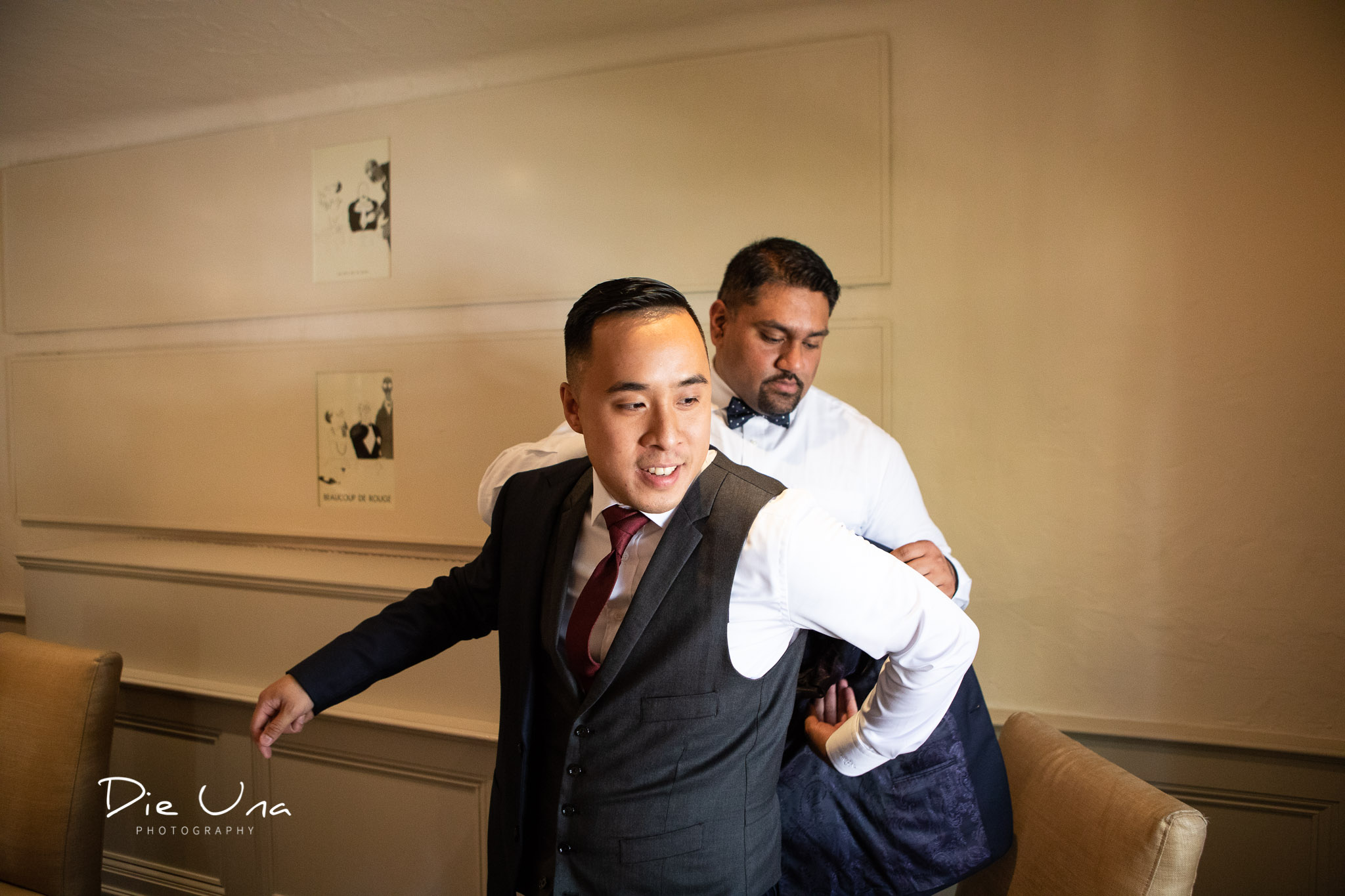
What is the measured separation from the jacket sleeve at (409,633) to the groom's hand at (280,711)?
14 mm

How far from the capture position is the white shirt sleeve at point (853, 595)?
1048 millimetres

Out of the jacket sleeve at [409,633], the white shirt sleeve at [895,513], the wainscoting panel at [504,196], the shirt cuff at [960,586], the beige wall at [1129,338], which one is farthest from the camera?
the wainscoting panel at [504,196]

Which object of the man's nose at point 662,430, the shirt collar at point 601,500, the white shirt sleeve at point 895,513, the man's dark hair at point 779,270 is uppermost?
the man's dark hair at point 779,270

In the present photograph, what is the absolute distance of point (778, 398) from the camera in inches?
66.5

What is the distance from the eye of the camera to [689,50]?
2385 millimetres

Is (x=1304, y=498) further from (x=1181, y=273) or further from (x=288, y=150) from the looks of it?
(x=288, y=150)

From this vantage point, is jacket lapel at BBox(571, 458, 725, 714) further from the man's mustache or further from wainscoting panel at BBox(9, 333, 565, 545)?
wainscoting panel at BBox(9, 333, 565, 545)

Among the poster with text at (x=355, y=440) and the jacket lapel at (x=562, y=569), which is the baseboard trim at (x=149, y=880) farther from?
the jacket lapel at (x=562, y=569)

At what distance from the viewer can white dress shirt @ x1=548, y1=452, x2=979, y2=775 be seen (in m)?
1.05

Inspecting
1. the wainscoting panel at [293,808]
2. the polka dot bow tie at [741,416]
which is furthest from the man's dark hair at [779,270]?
the wainscoting panel at [293,808]

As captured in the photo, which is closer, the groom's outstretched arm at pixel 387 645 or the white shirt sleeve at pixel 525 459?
the groom's outstretched arm at pixel 387 645

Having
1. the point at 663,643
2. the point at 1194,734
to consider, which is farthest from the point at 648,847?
the point at 1194,734

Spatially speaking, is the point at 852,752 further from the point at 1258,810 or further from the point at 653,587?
→ the point at 1258,810

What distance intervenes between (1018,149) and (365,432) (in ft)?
8.03
